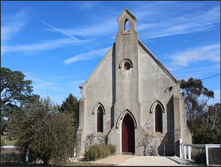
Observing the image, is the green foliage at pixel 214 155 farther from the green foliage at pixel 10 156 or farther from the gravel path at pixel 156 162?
the green foliage at pixel 10 156

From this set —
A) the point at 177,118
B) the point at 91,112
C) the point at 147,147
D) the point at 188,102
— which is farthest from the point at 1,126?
the point at 188,102

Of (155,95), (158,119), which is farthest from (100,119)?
(155,95)

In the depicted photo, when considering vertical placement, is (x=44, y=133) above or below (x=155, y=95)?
below

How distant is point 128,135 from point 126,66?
644 centimetres

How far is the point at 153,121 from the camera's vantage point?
78.1ft

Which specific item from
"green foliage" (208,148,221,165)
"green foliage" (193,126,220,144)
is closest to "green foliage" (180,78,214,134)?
"green foliage" (193,126,220,144)

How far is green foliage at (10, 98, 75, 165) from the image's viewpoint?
606 inches

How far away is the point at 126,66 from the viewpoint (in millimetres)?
25562

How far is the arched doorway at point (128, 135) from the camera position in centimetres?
2427

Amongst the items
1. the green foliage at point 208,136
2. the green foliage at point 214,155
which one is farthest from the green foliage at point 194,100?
the green foliage at point 214,155

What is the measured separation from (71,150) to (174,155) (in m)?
9.84

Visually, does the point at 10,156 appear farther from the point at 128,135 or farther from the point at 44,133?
A: the point at 128,135

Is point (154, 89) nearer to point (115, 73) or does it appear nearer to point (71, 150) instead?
point (115, 73)

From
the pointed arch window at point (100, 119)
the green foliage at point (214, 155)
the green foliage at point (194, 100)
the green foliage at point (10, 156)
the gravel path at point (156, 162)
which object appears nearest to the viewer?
the green foliage at point (214, 155)
